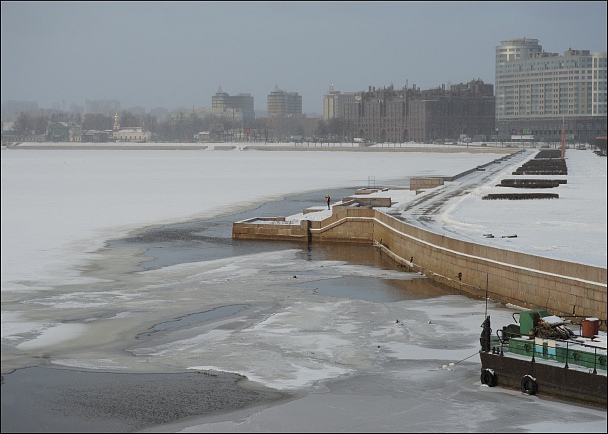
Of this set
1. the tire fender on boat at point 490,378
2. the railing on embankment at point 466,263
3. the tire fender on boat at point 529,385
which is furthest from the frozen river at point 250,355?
the railing on embankment at point 466,263

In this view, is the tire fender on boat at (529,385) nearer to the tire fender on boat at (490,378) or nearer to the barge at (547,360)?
the barge at (547,360)

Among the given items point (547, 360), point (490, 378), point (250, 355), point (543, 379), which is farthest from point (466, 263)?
point (543, 379)

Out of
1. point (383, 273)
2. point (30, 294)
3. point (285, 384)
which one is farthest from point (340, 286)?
point (285, 384)

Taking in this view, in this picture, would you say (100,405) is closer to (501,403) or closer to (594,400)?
(501,403)

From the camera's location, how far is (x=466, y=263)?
36812 mm

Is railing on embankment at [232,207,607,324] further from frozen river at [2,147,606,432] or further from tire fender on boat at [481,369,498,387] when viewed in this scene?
tire fender on boat at [481,369,498,387]

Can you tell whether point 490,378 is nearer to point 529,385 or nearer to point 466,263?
point 529,385

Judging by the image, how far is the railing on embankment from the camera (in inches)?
1150

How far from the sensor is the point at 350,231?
53.9 meters

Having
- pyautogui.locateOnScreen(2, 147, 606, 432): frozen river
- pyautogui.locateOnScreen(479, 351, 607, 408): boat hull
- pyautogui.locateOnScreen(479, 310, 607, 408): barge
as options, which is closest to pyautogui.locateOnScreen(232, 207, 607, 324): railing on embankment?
pyautogui.locateOnScreen(2, 147, 606, 432): frozen river

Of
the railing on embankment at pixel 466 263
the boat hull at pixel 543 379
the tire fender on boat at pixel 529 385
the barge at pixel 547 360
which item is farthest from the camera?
the railing on embankment at pixel 466 263

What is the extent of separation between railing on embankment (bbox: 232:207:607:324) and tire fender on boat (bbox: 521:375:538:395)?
21.4 ft

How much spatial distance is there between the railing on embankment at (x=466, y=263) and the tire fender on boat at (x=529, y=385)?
6512 mm

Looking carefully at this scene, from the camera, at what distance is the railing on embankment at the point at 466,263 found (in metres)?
29.2
